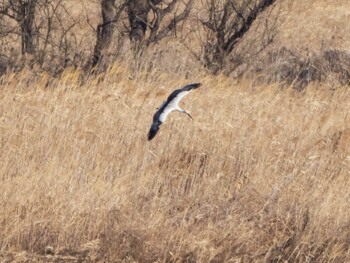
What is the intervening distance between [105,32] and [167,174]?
16.8 feet

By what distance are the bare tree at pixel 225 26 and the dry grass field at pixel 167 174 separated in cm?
206

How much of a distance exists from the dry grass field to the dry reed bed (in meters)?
0.01

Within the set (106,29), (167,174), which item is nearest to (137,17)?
(106,29)

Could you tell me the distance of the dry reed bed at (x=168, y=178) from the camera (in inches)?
210

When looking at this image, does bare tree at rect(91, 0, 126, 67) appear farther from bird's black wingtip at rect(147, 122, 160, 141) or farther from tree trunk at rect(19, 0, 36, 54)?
bird's black wingtip at rect(147, 122, 160, 141)

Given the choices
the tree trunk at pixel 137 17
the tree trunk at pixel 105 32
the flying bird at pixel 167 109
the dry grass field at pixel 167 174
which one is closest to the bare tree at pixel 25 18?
the tree trunk at pixel 105 32

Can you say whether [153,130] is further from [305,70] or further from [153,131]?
[305,70]

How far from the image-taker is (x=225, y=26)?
1166 centimetres

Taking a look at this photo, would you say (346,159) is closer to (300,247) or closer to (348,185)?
(348,185)

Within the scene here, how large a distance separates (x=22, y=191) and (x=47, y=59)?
5351mm

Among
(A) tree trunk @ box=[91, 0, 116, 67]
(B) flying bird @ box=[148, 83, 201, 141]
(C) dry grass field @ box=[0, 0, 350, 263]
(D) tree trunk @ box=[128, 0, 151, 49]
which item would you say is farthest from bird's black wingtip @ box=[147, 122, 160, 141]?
(D) tree trunk @ box=[128, 0, 151, 49]

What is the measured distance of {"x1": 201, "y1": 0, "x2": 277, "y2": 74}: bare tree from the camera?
11.4 m

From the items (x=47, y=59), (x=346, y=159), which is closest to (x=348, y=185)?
(x=346, y=159)

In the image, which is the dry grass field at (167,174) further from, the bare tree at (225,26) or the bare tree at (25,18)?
the bare tree at (225,26)
